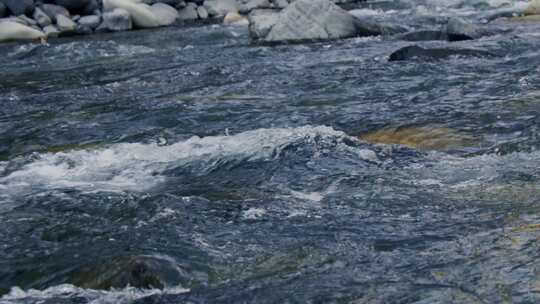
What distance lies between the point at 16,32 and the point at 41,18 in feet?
4.23

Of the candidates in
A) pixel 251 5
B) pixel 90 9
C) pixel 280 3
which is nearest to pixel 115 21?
pixel 90 9

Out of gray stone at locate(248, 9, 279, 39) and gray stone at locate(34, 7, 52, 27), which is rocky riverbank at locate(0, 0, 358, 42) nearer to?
gray stone at locate(34, 7, 52, 27)

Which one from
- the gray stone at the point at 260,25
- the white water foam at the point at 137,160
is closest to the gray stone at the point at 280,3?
the gray stone at the point at 260,25

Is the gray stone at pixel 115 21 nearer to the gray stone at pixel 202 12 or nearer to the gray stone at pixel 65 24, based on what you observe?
the gray stone at pixel 65 24

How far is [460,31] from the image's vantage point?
10906 millimetres

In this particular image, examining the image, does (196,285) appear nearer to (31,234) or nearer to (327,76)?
(31,234)

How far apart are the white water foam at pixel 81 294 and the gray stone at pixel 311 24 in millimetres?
8632

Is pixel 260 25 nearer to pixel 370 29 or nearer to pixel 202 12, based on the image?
pixel 370 29

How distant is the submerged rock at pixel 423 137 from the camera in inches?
216

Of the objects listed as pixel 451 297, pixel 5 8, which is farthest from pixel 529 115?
pixel 5 8

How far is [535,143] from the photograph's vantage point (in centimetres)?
524

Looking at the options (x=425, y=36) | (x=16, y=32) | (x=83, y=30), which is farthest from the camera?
(x=83, y=30)

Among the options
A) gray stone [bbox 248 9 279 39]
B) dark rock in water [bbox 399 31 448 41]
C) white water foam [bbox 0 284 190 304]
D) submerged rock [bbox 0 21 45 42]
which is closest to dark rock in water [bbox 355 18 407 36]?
dark rock in water [bbox 399 31 448 41]

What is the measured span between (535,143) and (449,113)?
1.18 m
